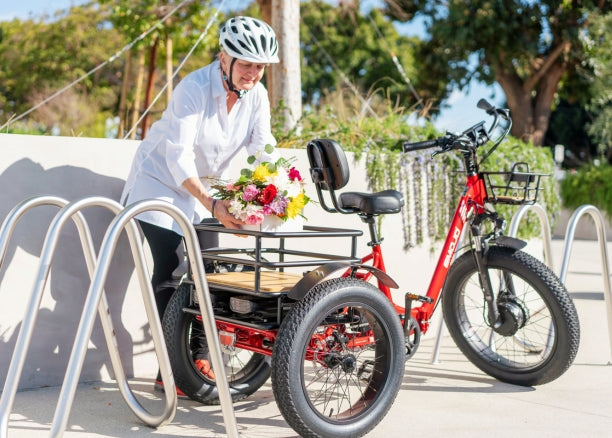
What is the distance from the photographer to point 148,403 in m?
3.96

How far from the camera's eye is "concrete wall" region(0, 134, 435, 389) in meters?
4.00

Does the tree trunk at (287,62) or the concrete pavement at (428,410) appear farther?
the tree trunk at (287,62)

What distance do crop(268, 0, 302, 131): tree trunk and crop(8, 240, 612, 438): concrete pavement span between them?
3.32 meters

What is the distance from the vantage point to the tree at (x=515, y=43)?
2091cm

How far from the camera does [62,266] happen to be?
416 centimetres

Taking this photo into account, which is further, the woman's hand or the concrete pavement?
the concrete pavement

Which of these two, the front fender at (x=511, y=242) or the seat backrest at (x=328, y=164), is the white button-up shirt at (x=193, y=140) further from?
the front fender at (x=511, y=242)

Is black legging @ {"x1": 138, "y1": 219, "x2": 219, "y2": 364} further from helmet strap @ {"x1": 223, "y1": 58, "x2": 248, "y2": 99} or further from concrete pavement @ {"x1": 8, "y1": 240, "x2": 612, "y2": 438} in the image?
helmet strap @ {"x1": 223, "y1": 58, "x2": 248, "y2": 99}

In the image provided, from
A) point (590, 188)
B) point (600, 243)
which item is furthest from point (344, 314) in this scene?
point (590, 188)

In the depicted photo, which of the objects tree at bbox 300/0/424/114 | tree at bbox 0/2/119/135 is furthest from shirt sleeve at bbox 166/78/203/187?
tree at bbox 300/0/424/114

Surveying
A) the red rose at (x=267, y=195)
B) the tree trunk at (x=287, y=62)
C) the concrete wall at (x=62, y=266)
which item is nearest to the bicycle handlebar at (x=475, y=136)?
the red rose at (x=267, y=195)

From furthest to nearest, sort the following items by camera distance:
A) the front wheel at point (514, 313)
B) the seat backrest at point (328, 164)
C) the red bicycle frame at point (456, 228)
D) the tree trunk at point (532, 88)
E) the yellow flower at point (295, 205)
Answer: the tree trunk at point (532, 88), the red bicycle frame at point (456, 228), the front wheel at point (514, 313), the seat backrest at point (328, 164), the yellow flower at point (295, 205)

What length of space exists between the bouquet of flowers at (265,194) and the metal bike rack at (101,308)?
36 centimetres

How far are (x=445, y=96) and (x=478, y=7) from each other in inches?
165
